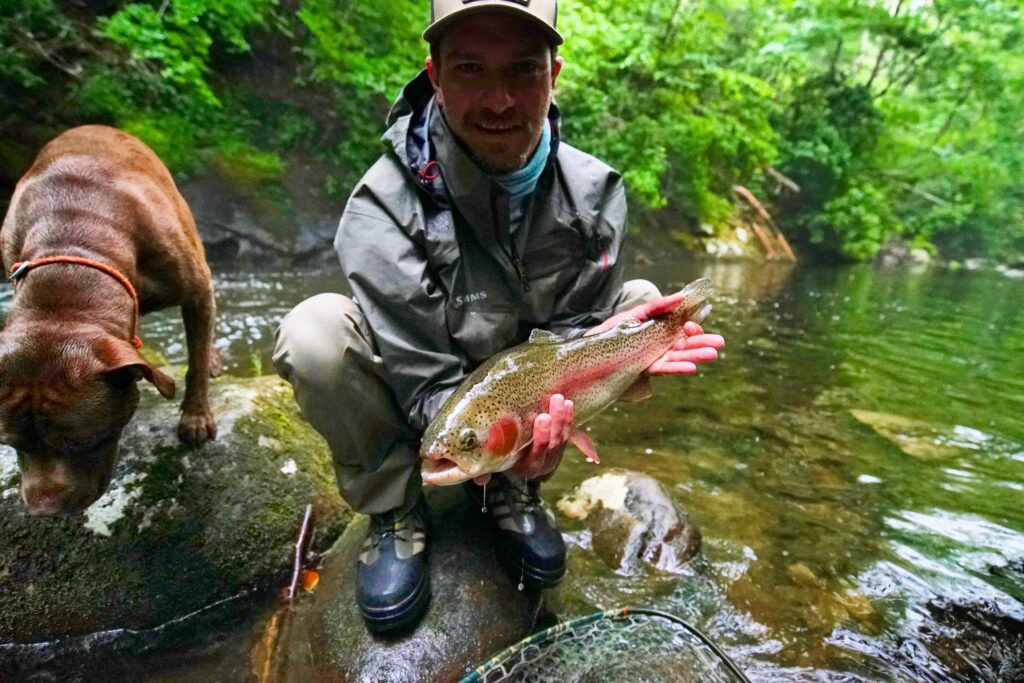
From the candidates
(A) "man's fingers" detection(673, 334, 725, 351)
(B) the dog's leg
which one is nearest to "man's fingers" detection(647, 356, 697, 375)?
(A) "man's fingers" detection(673, 334, 725, 351)

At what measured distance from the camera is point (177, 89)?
11070 mm

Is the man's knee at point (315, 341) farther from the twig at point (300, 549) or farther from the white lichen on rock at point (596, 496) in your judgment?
the white lichen on rock at point (596, 496)

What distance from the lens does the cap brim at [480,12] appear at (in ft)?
7.30

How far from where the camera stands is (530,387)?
2.18 m

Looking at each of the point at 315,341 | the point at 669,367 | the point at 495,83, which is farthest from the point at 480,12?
the point at 669,367

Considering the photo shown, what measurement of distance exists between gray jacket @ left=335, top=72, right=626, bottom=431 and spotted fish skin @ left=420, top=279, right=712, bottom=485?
0.24 metres

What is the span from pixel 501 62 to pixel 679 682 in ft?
7.85

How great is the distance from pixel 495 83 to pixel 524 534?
1.87 metres

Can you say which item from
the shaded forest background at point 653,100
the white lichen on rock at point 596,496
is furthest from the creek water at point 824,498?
the shaded forest background at point 653,100

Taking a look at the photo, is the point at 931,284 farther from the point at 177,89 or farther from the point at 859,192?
the point at 177,89

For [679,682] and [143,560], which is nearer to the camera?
[679,682]

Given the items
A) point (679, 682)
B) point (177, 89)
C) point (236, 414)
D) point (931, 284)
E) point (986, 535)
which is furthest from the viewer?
point (931, 284)

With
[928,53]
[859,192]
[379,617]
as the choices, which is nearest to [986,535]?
[379,617]

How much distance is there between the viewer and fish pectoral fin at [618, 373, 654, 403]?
2736 mm
